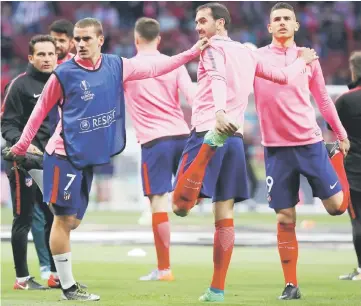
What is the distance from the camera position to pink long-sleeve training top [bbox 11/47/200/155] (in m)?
8.65

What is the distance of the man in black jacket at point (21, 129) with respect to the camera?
10125mm

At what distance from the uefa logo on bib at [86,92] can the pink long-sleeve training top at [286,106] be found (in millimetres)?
1552

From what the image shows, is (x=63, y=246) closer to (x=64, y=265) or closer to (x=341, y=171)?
(x=64, y=265)

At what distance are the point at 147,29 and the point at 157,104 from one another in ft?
2.53

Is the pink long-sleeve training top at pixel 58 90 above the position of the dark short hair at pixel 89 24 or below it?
below

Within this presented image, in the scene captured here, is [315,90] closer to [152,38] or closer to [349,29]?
[152,38]

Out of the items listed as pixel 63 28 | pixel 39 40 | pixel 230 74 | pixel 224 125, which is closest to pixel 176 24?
pixel 63 28

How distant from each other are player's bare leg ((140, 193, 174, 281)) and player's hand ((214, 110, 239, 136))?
310cm

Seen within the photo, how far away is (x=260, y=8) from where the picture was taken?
3334 cm

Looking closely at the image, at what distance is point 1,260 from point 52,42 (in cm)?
366

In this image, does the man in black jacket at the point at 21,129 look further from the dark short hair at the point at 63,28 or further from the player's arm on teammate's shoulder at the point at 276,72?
the player's arm on teammate's shoulder at the point at 276,72

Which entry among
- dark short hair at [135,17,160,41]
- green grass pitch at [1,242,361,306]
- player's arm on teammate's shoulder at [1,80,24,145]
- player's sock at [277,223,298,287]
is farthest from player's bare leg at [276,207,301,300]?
dark short hair at [135,17,160,41]

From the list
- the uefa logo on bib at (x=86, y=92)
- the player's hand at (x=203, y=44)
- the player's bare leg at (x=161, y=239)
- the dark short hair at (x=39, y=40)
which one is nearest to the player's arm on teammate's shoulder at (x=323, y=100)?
the player's hand at (x=203, y=44)

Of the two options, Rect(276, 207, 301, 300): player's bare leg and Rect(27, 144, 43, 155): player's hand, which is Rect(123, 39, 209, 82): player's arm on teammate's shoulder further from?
Rect(276, 207, 301, 300): player's bare leg
